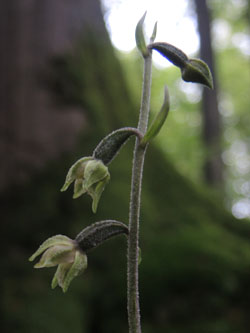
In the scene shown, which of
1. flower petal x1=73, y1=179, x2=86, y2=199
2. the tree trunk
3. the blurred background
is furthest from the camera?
the tree trunk

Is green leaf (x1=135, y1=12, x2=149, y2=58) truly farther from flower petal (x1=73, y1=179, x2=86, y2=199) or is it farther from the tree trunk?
the tree trunk

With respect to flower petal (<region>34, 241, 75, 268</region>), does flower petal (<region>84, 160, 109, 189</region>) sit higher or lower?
higher

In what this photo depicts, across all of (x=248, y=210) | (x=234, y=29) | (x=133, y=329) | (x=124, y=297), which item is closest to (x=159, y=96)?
(x=234, y=29)

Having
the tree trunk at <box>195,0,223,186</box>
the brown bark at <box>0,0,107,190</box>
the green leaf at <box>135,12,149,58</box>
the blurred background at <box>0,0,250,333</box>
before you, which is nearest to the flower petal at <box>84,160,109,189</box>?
the green leaf at <box>135,12,149,58</box>

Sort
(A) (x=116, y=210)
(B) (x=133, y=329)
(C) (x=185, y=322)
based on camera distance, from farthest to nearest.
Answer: (A) (x=116, y=210) < (C) (x=185, y=322) < (B) (x=133, y=329)

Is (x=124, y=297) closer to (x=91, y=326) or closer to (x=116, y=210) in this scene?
(x=91, y=326)

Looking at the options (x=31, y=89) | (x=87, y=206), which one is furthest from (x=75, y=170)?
(x=31, y=89)

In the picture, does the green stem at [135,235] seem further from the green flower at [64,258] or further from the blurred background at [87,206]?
the blurred background at [87,206]

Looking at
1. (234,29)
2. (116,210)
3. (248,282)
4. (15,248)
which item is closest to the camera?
(248,282)
